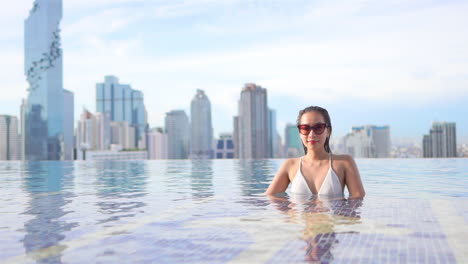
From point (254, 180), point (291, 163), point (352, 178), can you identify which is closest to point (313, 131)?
point (291, 163)

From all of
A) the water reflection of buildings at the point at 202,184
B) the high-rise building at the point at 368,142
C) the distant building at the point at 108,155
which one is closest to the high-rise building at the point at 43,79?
the distant building at the point at 108,155

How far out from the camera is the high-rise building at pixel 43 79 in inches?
6486

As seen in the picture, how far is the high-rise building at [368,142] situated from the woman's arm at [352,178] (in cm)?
9654

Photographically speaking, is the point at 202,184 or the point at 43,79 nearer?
the point at 202,184

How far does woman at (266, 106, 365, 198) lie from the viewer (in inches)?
247

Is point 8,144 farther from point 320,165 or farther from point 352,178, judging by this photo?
point 352,178

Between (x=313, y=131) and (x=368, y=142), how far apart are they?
131 metres

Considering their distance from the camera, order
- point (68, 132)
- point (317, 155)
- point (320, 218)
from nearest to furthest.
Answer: point (320, 218) < point (317, 155) < point (68, 132)

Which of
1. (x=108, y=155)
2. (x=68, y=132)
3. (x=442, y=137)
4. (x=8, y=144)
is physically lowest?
(x=108, y=155)

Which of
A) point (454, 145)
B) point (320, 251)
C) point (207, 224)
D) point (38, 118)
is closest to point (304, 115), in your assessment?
point (207, 224)

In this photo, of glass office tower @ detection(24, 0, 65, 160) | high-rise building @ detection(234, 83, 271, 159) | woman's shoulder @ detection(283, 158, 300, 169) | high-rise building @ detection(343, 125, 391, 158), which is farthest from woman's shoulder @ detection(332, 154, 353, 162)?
glass office tower @ detection(24, 0, 65, 160)

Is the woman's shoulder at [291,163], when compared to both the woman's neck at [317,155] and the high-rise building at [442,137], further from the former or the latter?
the high-rise building at [442,137]

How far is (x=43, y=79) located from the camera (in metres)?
166

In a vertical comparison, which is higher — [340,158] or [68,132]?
[68,132]
